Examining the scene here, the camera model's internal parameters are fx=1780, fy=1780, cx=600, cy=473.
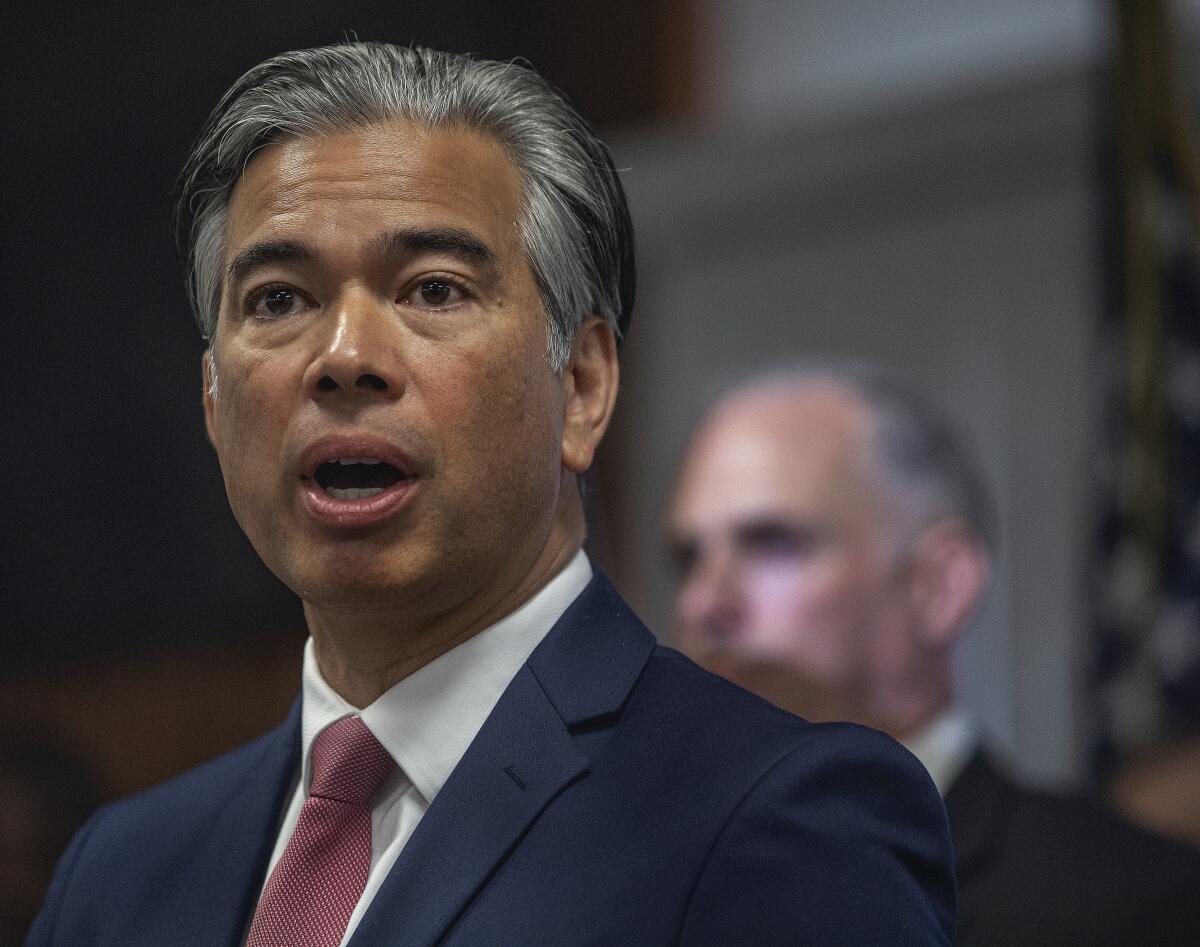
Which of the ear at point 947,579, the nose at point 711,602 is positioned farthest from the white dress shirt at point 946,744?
the nose at point 711,602

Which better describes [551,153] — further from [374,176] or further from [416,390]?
[416,390]

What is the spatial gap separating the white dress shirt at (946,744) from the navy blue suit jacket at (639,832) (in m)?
1.29

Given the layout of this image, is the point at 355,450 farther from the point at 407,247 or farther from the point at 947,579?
the point at 947,579

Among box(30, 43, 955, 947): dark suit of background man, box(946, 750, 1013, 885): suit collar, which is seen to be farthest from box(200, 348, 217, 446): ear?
box(946, 750, 1013, 885): suit collar

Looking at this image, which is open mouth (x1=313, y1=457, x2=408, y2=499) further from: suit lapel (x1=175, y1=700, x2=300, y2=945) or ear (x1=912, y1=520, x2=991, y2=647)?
ear (x1=912, y1=520, x2=991, y2=647)

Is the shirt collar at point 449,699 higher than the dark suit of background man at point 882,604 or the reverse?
higher

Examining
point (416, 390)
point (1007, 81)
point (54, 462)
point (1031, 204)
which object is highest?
point (416, 390)

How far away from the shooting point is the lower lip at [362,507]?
4.55ft

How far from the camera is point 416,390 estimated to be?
1393 millimetres

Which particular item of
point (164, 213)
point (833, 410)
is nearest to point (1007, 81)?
point (833, 410)

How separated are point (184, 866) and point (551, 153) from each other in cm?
72

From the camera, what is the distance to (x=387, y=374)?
4.51 ft

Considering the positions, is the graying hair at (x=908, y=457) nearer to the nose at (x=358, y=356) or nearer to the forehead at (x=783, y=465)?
the forehead at (x=783, y=465)

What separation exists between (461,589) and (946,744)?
1575mm
